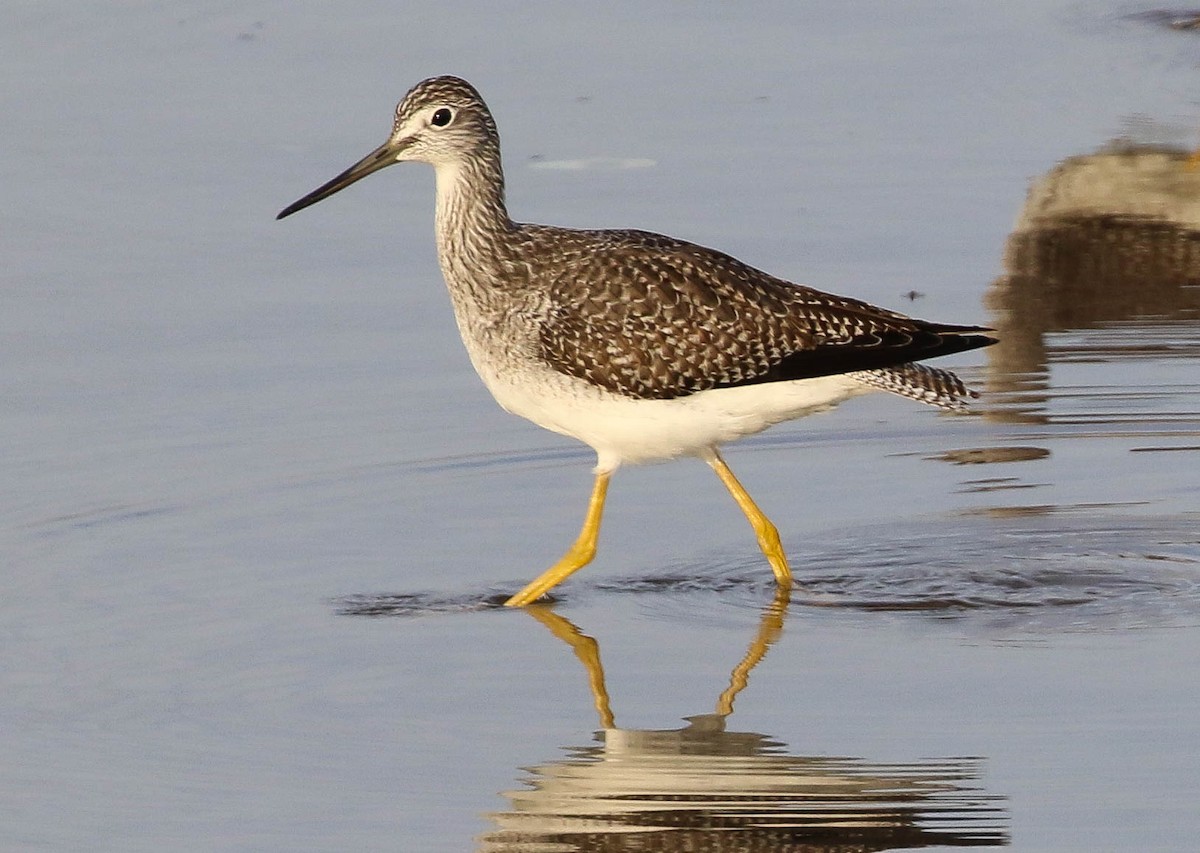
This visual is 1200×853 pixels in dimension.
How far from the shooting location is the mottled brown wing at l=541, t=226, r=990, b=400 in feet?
27.0

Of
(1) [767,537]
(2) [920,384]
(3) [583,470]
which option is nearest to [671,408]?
(1) [767,537]

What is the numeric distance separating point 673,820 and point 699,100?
7792 millimetres

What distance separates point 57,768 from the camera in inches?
264

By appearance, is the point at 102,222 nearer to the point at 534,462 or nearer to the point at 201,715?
the point at 534,462

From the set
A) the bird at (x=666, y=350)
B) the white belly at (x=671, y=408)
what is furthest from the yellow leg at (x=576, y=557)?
the white belly at (x=671, y=408)

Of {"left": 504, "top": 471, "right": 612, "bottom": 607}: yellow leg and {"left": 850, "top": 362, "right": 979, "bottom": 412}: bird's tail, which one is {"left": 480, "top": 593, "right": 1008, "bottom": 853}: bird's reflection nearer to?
{"left": 504, "top": 471, "right": 612, "bottom": 607}: yellow leg

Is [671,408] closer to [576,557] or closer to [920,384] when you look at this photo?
[576,557]

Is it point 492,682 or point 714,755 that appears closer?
point 714,755

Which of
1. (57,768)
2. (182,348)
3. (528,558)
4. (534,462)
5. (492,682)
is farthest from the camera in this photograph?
(182,348)

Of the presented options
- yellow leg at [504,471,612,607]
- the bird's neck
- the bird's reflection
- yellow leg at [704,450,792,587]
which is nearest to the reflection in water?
yellow leg at [704,450,792,587]

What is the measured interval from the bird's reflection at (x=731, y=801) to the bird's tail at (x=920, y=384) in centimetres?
179

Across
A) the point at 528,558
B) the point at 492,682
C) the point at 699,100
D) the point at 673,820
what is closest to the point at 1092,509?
the point at 528,558

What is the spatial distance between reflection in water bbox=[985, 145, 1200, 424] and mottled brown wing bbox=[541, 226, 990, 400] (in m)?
2.21

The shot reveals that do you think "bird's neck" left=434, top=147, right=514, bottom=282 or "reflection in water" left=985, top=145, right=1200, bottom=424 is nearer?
"bird's neck" left=434, top=147, right=514, bottom=282
